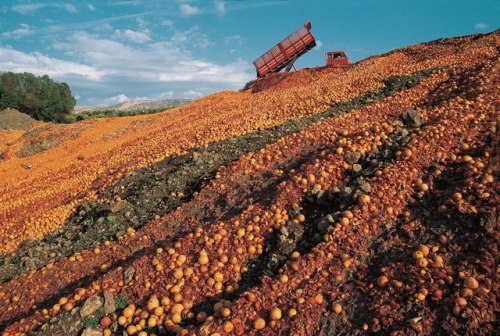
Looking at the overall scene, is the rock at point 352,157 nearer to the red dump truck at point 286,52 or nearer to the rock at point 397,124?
the rock at point 397,124

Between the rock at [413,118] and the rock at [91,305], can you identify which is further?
the rock at [413,118]

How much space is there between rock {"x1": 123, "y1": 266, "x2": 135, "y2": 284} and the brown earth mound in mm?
44985

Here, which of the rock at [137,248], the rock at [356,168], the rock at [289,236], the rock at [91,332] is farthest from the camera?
the rock at [356,168]

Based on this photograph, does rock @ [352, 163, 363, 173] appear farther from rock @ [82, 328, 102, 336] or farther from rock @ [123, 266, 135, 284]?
rock @ [82, 328, 102, 336]

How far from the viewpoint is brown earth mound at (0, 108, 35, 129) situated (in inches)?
1697

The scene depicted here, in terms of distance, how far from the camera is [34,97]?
2495 inches

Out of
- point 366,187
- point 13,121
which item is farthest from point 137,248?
point 13,121

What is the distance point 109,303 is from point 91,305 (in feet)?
0.94

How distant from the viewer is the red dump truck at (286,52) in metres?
33.7

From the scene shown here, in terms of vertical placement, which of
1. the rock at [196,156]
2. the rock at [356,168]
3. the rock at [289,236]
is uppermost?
the rock at [356,168]

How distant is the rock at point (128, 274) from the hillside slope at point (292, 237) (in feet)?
0.06

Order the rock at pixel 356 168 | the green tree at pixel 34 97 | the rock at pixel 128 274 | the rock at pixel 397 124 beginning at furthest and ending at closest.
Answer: the green tree at pixel 34 97 → the rock at pixel 397 124 → the rock at pixel 356 168 → the rock at pixel 128 274

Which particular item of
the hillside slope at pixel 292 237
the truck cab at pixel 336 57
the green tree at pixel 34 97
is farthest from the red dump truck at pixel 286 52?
the green tree at pixel 34 97

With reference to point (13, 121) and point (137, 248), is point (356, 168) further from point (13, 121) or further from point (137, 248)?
point (13, 121)
